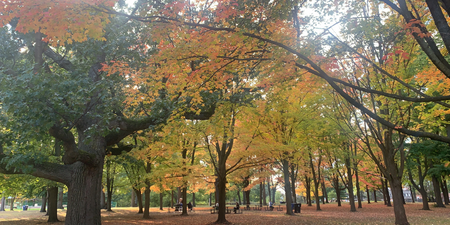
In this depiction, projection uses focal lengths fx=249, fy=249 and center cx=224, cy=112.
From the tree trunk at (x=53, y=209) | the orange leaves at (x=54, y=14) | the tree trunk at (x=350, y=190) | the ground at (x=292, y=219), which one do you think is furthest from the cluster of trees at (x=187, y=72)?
the tree trunk at (x=350, y=190)

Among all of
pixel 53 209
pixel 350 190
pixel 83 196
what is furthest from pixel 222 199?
pixel 350 190

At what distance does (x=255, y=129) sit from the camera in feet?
50.5

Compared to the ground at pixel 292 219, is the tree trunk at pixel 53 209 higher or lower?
higher

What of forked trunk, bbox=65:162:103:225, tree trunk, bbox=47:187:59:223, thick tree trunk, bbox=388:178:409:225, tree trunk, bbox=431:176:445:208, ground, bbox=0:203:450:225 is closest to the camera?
forked trunk, bbox=65:162:103:225

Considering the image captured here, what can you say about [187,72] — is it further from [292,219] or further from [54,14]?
[292,219]

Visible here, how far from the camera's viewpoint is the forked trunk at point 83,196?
8914mm

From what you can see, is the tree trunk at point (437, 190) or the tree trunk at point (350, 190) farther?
the tree trunk at point (437, 190)

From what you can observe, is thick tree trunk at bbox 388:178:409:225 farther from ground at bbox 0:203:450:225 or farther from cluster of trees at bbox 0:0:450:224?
ground at bbox 0:203:450:225

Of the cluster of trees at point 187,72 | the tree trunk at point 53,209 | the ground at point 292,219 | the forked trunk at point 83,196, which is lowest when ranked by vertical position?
the ground at point 292,219

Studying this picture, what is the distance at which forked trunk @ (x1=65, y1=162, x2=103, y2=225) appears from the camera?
891cm

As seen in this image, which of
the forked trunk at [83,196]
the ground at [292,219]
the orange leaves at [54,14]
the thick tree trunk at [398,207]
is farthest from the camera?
the ground at [292,219]

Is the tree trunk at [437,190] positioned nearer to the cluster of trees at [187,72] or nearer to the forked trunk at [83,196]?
the cluster of trees at [187,72]

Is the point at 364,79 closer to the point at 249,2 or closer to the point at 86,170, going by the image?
the point at 249,2

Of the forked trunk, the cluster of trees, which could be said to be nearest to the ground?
the cluster of trees
